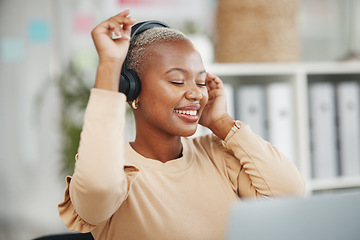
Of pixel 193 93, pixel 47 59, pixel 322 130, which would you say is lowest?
pixel 322 130

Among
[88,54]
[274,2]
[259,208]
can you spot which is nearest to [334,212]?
[259,208]

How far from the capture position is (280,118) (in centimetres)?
181

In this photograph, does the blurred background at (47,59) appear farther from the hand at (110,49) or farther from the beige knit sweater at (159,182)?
the hand at (110,49)

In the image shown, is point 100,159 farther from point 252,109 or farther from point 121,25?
point 252,109

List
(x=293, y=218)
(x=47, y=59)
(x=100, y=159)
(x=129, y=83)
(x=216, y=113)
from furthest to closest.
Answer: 1. (x=47, y=59)
2. (x=216, y=113)
3. (x=129, y=83)
4. (x=100, y=159)
5. (x=293, y=218)

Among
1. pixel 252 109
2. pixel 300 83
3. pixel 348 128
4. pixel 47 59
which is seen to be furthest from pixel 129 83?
pixel 47 59

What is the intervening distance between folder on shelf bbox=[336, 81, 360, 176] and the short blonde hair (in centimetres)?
124

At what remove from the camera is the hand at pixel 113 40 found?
717 millimetres

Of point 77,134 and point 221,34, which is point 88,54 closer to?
point 77,134

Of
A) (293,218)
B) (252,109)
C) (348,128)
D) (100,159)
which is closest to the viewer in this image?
(293,218)

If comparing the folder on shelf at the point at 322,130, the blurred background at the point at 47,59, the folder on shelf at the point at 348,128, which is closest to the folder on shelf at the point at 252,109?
the folder on shelf at the point at 322,130

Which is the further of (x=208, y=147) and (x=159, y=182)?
(x=208, y=147)

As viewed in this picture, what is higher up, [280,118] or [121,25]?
[121,25]

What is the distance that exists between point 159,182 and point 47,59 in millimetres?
1783
